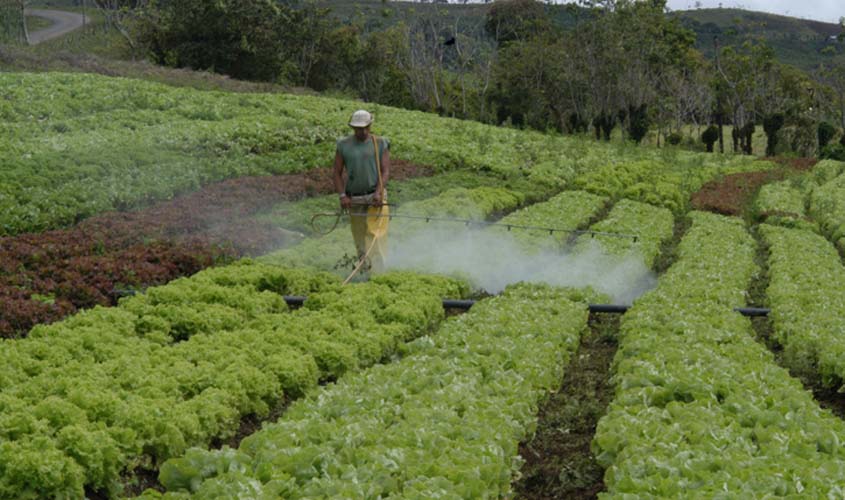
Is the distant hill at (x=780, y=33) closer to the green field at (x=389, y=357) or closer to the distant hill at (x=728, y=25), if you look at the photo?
the distant hill at (x=728, y=25)

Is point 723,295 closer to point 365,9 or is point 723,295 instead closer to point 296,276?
point 296,276

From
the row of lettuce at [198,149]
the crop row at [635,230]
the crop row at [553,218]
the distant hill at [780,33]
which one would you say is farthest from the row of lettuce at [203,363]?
the distant hill at [780,33]

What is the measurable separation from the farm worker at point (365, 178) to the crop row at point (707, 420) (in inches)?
172

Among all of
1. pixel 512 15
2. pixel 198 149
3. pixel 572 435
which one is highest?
pixel 512 15

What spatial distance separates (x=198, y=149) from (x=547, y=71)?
46563 mm

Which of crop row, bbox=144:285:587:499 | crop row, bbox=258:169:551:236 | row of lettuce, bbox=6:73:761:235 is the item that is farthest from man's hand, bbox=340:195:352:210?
row of lettuce, bbox=6:73:761:235

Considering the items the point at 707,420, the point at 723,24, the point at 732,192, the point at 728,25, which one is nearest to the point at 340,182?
the point at 707,420

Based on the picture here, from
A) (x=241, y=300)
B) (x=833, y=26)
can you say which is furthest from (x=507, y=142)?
(x=833, y=26)

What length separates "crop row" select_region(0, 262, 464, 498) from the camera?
699cm

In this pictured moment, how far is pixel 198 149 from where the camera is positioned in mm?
25234

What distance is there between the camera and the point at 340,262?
15328 mm

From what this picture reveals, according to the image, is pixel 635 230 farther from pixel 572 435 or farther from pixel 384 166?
pixel 572 435

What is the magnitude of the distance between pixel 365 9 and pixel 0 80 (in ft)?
347

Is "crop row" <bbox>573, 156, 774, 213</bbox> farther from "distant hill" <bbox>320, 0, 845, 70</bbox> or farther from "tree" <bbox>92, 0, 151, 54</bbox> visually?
"distant hill" <bbox>320, 0, 845, 70</bbox>
